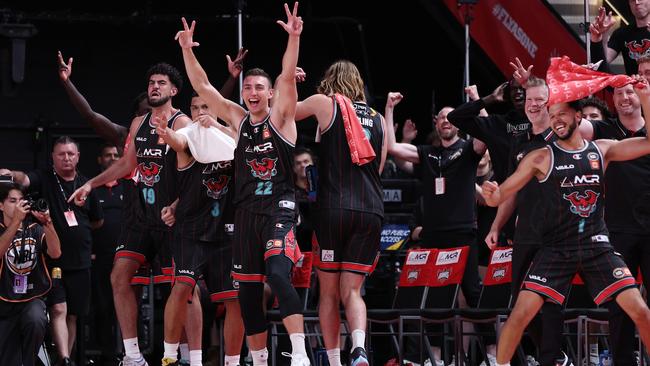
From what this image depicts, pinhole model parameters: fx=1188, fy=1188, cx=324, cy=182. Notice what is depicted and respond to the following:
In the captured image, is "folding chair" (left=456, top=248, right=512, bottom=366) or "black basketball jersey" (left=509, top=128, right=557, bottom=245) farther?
"folding chair" (left=456, top=248, right=512, bottom=366)

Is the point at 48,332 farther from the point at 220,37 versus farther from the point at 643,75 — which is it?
the point at 643,75

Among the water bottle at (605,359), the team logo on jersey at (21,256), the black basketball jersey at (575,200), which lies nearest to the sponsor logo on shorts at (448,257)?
the water bottle at (605,359)

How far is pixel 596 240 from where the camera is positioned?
7.71 meters

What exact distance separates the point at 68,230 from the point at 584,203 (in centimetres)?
480

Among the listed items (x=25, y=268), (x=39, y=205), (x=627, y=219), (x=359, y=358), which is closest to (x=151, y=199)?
(x=39, y=205)

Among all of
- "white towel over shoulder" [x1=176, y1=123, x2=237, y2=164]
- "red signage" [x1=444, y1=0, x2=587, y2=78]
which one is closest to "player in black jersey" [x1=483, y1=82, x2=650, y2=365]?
"white towel over shoulder" [x1=176, y1=123, x2=237, y2=164]

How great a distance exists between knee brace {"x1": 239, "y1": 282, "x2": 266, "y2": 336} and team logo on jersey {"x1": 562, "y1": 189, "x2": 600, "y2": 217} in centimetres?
216

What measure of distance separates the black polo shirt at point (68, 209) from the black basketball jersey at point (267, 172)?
2.86 meters

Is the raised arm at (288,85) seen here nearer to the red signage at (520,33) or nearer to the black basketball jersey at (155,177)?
the black basketball jersey at (155,177)

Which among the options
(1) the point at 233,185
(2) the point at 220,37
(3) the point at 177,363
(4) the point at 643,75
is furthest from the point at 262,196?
(2) the point at 220,37

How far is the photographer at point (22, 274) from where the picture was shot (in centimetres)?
945

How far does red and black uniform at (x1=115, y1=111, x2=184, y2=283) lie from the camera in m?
9.03

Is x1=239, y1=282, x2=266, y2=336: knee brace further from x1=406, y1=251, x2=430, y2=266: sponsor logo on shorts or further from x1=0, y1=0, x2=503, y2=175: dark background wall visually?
x1=0, y1=0, x2=503, y2=175: dark background wall

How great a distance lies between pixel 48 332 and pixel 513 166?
188 inches
